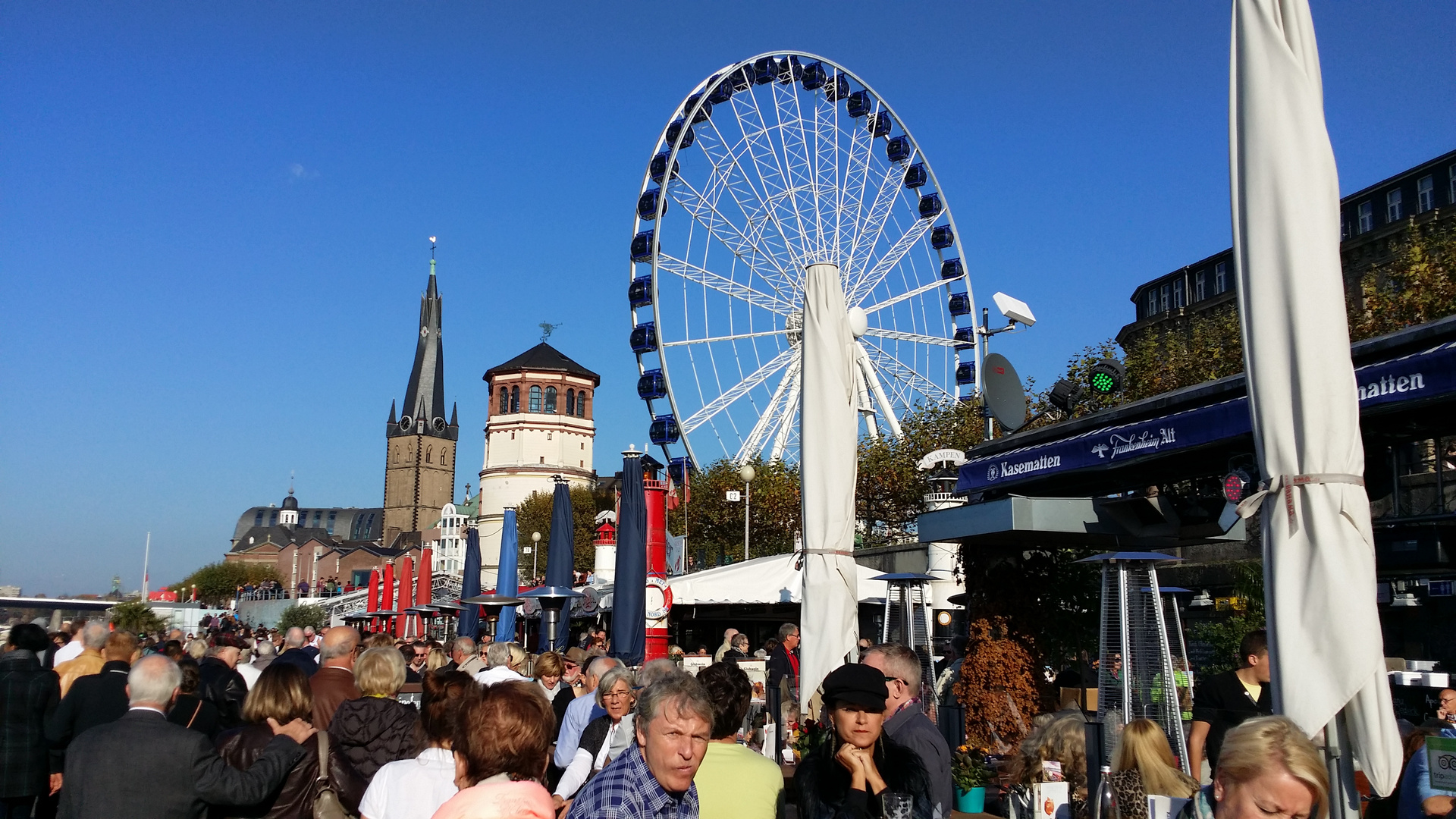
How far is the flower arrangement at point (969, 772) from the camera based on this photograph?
7688mm

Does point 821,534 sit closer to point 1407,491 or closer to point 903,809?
point 903,809

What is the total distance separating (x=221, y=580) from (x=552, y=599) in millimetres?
116260

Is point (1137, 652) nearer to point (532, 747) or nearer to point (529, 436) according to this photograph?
point (532, 747)

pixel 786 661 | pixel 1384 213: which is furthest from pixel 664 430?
pixel 1384 213

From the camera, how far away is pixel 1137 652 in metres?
9.34

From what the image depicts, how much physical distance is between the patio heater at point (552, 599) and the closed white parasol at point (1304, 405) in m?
13.2

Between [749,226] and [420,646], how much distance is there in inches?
632

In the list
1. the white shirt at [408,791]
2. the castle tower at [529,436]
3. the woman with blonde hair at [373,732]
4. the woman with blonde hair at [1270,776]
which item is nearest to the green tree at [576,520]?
the castle tower at [529,436]

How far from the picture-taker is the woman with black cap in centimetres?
348

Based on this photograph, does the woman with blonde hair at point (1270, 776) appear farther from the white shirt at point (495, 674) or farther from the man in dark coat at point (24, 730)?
the man in dark coat at point (24, 730)

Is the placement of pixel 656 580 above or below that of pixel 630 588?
above

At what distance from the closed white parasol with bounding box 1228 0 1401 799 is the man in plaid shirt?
7.17 feet

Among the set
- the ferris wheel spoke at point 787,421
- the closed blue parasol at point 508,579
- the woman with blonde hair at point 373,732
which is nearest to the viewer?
the woman with blonde hair at point 373,732

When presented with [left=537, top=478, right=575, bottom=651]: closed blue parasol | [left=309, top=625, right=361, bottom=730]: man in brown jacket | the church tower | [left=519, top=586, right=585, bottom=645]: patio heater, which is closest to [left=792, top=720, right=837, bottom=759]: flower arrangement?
[left=309, top=625, right=361, bottom=730]: man in brown jacket
